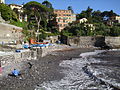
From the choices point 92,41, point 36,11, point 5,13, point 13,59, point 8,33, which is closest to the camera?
point 13,59

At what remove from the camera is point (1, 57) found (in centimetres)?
1895

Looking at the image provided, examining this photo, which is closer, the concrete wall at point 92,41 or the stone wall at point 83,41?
the concrete wall at point 92,41

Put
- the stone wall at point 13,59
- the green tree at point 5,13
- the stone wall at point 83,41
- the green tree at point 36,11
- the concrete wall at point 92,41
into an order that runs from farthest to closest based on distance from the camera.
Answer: the green tree at point 36,11 → the stone wall at point 83,41 → the concrete wall at point 92,41 → the green tree at point 5,13 → the stone wall at point 13,59

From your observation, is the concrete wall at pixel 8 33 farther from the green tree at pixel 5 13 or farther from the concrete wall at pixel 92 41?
the concrete wall at pixel 92 41

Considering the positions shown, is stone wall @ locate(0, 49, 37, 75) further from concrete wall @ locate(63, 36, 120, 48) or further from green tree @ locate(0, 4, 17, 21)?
concrete wall @ locate(63, 36, 120, 48)

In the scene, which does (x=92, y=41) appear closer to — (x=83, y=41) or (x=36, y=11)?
(x=83, y=41)

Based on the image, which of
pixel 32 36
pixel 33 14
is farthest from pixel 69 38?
pixel 33 14

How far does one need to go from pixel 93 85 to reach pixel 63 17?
231 feet

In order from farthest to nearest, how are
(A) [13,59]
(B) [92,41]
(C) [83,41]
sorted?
1. (B) [92,41]
2. (C) [83,41]
3. (A) [13,59]

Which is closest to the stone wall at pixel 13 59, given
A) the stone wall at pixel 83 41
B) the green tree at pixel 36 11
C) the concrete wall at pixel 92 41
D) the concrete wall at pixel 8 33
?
the concrete wall at pixel 8 33

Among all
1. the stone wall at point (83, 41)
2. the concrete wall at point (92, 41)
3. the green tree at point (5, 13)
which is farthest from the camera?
the stone wall at point (83, 41)

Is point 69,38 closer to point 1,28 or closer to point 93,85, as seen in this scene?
point 1,28

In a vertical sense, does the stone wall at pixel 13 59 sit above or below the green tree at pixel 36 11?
below

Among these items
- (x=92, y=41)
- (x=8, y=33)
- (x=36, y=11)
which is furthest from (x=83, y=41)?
(x=8, y=33)
